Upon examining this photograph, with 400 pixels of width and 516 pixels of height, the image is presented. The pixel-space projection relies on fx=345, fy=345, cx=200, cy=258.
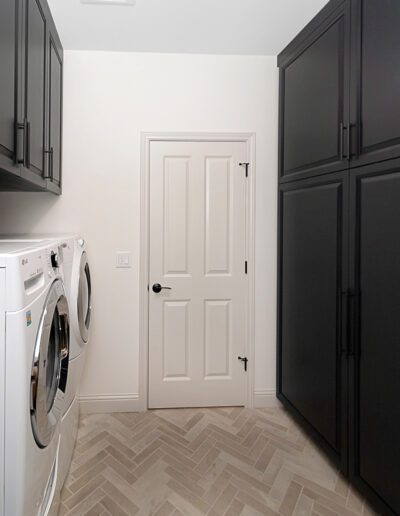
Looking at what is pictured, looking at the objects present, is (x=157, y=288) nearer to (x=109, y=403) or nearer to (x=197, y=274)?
(x=197, y=274)

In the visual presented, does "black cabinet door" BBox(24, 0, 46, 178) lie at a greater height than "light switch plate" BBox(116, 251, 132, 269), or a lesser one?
greater

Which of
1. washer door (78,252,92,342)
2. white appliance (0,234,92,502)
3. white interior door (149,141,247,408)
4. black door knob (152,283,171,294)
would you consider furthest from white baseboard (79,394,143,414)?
black door knob (152,283,171,294)

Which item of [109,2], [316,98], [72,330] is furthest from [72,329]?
[316,98]

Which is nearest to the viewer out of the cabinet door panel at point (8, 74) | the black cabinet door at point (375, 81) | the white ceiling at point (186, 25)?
the cabinet door panel at point (8, 74)

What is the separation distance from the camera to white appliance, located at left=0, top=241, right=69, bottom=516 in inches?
38.2

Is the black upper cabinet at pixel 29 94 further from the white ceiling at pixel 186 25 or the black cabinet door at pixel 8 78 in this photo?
the white ceiling at pixel 186 25

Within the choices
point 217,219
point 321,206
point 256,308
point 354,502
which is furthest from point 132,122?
point 354,502

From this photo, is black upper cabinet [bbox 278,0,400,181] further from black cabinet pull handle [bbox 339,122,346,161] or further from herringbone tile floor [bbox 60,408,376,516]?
herringbone tile floor [bbox 60,408,376,516]

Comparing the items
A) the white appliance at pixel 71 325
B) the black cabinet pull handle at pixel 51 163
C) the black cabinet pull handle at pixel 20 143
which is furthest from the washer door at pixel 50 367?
the black cabinet pull handle at pixel 51 163

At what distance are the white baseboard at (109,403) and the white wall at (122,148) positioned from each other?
0.02m

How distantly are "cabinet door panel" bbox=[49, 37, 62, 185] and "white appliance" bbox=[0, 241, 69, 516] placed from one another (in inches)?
47.7

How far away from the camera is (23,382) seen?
0.98 metres

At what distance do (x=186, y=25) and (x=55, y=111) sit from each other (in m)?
1.01

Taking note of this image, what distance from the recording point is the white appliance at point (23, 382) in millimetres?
971
